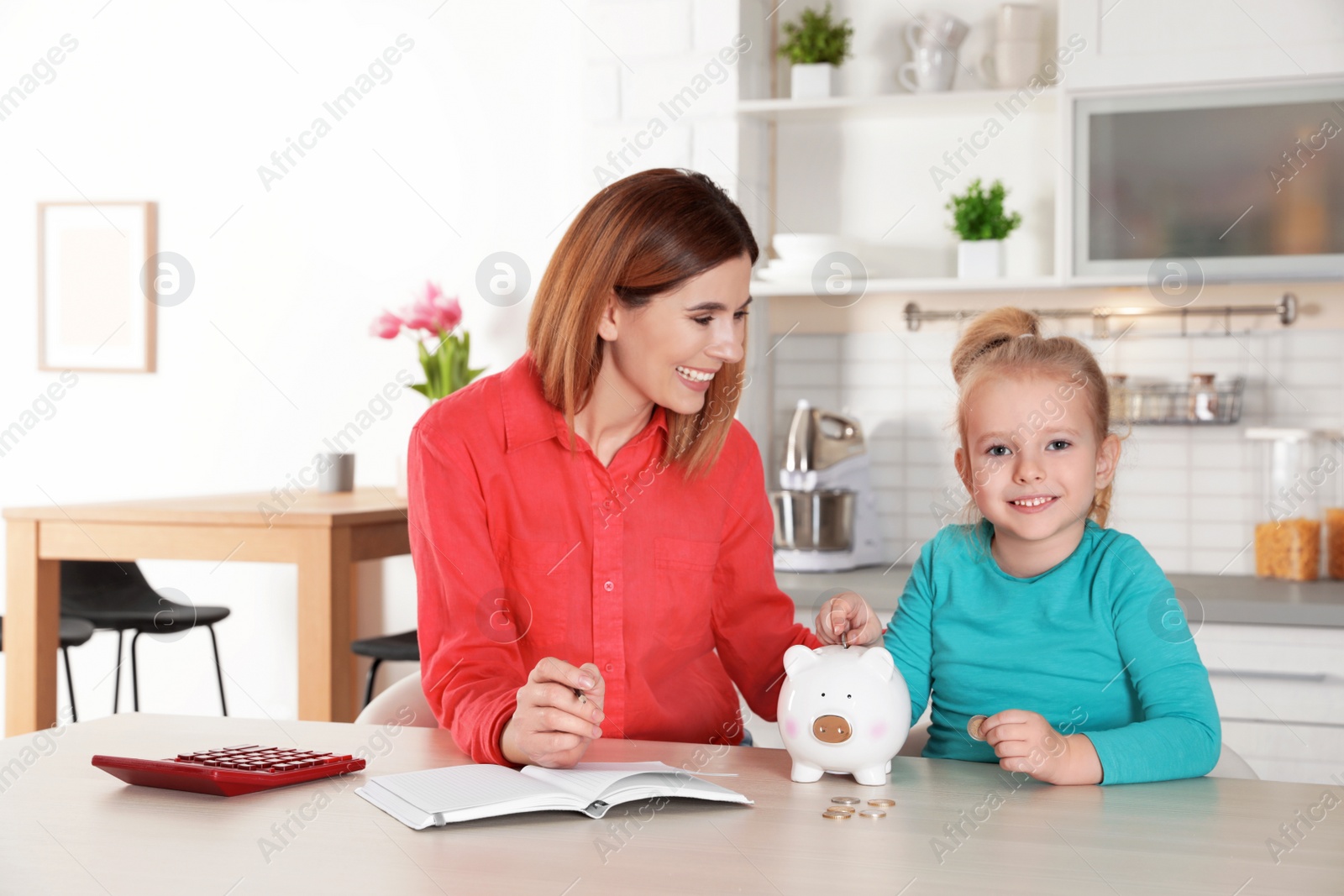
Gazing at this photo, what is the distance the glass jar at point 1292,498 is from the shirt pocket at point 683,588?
5.52ft

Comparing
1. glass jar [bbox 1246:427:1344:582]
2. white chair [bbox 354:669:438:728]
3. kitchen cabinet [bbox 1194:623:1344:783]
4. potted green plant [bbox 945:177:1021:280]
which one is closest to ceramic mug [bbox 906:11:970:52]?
potted green plant [bbox 945:177:1021:280]

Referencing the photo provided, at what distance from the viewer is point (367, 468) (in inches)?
136

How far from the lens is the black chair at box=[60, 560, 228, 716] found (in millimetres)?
3129

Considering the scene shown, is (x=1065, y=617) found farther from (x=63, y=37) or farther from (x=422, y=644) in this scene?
(x=63, y=37)

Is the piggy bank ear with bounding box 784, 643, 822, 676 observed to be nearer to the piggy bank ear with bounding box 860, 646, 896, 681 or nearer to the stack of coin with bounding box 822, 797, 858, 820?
the piggy bank ear with bounding box 860, 646, 896, 681

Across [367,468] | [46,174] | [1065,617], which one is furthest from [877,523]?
[46,174]

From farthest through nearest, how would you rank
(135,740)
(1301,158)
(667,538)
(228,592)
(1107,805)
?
(228,592) → (1301,158) → (667,538) → (135,740) → (1107,805)

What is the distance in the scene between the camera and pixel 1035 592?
139cm

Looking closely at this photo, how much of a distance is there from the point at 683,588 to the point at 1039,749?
0.54 meters

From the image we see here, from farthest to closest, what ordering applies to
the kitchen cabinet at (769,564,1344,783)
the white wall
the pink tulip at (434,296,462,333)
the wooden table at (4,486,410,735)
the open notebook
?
the white wall
the pink tulip at (434,296,462,333)
the wooden table at (4,486,410,735)
the kitchen cabinet at (769,564,1344,783)
the open notebook

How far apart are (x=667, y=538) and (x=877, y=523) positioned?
153 cm

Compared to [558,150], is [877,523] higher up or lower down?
lower down

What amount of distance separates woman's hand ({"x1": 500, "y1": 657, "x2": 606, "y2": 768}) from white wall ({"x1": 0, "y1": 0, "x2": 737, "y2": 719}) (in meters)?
2.21

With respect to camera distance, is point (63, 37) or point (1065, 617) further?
point (63, 37)
